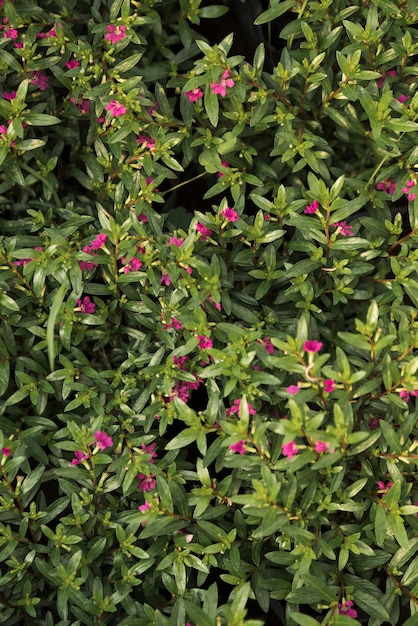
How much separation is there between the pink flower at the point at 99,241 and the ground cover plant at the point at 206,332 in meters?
0.01

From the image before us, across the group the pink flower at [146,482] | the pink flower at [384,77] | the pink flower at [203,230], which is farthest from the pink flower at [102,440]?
the pink flower at [384,77]

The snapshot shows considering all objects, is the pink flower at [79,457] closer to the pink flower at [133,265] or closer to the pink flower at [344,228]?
the pink flower at [133,265]

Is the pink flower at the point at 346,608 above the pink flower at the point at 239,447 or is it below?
below

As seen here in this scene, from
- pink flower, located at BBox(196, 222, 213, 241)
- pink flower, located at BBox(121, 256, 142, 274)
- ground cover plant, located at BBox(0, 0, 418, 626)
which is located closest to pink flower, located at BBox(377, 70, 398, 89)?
ground cover plant, located at BBox(0, 0, 418, 626)

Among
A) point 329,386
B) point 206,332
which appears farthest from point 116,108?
point 329,386

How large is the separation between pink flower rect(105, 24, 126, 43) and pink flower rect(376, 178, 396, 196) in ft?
2.75

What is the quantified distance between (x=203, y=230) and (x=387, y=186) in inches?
22.5

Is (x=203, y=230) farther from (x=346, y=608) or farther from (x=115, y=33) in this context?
(x=346, y=608)

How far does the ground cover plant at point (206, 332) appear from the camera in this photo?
1.55 metres

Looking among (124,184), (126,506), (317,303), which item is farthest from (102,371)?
(317,303)

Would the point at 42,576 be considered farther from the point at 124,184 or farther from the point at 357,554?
the point at 124,184

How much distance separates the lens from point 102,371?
183cm

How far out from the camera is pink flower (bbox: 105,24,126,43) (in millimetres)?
1804

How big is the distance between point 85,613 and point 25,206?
3.76 ft
